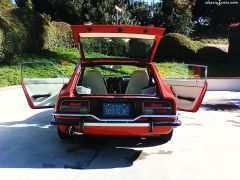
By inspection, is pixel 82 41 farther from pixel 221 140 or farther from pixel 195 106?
pixel 221 140

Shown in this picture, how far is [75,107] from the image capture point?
5527 mm

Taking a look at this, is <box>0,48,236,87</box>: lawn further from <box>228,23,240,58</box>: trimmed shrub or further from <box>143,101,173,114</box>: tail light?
<box>143,101,173,114</box>: tail light

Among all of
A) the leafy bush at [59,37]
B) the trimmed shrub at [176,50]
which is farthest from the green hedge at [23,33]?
the trimmed shrub at [176,50]

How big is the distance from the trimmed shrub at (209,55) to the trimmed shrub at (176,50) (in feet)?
1.23

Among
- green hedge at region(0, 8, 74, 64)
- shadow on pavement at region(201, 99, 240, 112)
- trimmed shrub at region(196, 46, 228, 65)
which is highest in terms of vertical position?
green hedge at region(0, 8, 74, 64)

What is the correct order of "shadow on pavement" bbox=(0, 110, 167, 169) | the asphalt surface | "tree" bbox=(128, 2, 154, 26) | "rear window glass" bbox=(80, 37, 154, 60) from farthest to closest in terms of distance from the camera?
"tree" bbox=(128, 2, 154, 26) < "rear window glass" bbox=(80, 37, 154, 60) < "shadow on pavement" bbox=(0, 110, 167, 169) < the asphalt surface

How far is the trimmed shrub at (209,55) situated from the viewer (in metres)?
22.9

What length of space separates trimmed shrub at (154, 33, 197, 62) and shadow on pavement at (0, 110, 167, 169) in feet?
52.7

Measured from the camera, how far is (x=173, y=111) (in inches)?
218

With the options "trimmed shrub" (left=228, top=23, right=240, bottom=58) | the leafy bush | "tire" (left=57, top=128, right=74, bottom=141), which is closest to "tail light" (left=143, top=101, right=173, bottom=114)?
"tire" (left=57, top=128, right=74, bottom=141)

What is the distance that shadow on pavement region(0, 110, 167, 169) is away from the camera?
536 centimetres

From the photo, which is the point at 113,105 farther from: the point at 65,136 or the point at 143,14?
the point at 143,14

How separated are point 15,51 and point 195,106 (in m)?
12.6

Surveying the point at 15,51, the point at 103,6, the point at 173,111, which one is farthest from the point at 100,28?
the point at 103,6
